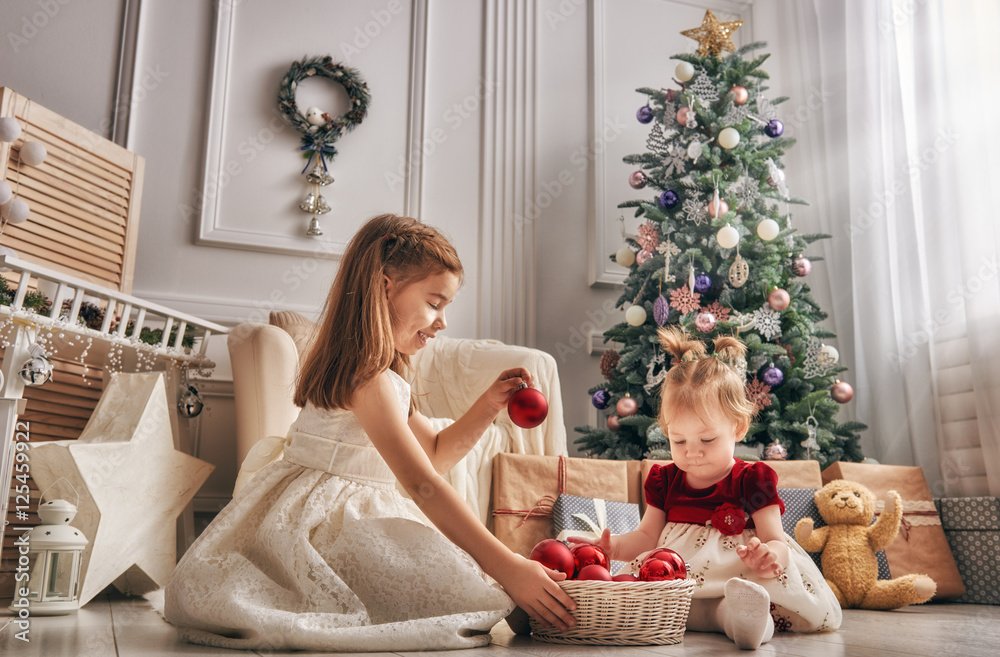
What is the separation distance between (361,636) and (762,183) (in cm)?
230

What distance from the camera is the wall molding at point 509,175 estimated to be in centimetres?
338

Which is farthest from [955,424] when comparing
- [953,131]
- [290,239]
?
[290,239]

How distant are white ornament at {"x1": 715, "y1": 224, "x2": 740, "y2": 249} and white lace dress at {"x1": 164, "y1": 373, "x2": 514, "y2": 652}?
5.38 feet

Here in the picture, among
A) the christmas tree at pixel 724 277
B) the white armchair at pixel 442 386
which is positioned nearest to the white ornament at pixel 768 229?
the christmas tree at pixel 724 277

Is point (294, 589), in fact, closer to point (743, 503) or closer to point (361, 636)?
point (361, 636)

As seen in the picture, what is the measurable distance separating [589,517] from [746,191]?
1363 millimetres

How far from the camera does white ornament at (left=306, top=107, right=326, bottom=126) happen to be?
3.18 meters

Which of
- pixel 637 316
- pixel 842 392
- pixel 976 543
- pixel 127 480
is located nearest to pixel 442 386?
pixel 637 316
